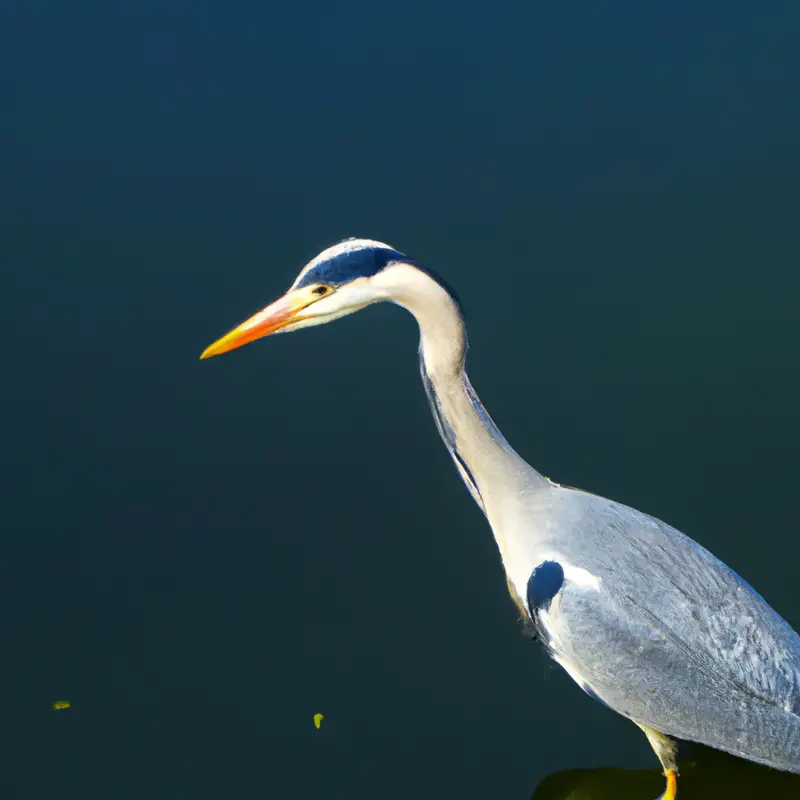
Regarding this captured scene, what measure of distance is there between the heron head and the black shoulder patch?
0.76m

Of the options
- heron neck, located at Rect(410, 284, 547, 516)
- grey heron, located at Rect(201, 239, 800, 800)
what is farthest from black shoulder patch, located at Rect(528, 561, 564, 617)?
heron neck, located at Rect(410, 284, 547, 516)

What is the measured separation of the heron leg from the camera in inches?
107

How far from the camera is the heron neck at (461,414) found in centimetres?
256

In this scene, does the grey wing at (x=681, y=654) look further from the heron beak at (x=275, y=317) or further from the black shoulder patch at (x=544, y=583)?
the heron beak at (x=275, y=317)

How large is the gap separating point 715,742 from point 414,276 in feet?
4.53

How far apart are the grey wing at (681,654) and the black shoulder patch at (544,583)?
2 cm

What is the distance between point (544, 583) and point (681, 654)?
37 centimetres

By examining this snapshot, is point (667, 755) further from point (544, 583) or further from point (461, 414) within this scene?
point (461, 414)

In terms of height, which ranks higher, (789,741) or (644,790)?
(789,741)

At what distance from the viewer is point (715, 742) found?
263cm

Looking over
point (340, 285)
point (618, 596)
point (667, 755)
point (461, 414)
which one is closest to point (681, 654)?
point (618, 596)

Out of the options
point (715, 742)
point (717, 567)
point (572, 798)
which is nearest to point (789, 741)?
point (715, 742)

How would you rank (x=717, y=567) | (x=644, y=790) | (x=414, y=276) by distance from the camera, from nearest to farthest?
1. (x=414, y=276)
2. (x=717, y=567)
3. (x=644, y=790)

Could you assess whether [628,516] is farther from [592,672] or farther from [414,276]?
[414,276]
